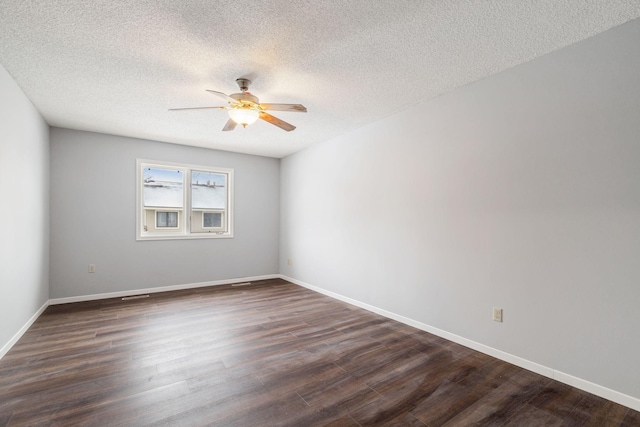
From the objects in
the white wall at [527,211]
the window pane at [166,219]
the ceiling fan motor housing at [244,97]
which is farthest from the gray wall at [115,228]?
the ceiling fan motor housing at [244,97]

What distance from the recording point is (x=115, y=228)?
4.53 meters

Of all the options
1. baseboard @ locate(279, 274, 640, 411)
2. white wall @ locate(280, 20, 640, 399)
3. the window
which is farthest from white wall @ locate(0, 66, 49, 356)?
baseboard @ locate(279, 274, 640, 411)

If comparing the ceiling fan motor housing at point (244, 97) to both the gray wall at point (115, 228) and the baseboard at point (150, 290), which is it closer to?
the gray wall at point (115, 228)

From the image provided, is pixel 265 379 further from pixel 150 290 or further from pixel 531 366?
pixel 150 290

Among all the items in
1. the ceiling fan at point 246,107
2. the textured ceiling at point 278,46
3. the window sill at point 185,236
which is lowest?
the window sill at point 185,236

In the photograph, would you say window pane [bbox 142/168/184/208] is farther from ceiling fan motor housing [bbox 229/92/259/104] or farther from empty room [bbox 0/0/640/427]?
ceiling fan motor housing [bbox 229/92/259/104]

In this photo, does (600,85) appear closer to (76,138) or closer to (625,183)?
(625,183)

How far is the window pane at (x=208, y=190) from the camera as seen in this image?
5.32 metres

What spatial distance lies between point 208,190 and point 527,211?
4.86 metres

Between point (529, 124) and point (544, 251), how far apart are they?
3.41ft

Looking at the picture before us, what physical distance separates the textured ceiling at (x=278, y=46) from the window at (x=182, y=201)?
166 centimetres

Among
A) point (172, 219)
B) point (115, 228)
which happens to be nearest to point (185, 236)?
point (172, 219)

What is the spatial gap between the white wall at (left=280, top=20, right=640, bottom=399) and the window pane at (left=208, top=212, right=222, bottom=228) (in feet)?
10.00

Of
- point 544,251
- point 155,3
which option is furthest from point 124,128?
point 544,251
